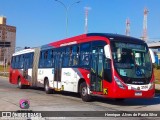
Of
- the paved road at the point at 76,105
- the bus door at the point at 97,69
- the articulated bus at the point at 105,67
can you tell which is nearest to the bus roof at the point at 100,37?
the articulated bus at the point at 105,67

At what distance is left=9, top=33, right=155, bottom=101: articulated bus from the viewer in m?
14.8

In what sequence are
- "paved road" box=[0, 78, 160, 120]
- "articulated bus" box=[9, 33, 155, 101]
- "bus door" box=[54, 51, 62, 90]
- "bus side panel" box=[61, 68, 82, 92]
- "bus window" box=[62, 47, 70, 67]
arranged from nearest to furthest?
"paved road" box=[0, 78, 160, 120], "articulated bus" box=[9, 33, 155, 101], "bus side panel" box=[61, 68, 82, 92], "bus window" box=[62, 47, 70, 67], "bus door" box=[54, 51, 62, 90]

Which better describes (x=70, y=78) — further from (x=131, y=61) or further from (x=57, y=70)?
(x=131, y=61)

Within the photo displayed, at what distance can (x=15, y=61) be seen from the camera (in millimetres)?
30328

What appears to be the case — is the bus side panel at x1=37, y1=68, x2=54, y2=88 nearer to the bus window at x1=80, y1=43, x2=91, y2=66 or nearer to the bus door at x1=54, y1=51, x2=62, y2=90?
the bus door at x1=54, y1=51, x2=62, y2=90

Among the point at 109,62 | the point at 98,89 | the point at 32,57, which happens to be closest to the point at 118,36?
the point at 109,62

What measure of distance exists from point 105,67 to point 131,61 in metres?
1.12

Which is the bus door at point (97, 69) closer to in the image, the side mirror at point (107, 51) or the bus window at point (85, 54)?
the side mirror at point (107, 51)

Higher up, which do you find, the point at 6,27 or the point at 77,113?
the point at 6,27

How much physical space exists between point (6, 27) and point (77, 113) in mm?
120457

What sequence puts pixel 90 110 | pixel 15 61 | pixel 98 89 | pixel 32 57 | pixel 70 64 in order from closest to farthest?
pixel 90 110
pixel 98 89
pixel 70 64
pixel 32 57
pixel 15 61

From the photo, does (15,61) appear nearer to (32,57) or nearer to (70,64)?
(32,57)

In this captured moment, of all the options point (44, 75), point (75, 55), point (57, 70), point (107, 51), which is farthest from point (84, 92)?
point (44, 75)

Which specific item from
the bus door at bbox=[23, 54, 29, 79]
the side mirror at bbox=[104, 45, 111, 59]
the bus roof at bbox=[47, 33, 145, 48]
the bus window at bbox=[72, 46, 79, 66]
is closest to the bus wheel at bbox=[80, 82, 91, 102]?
the bus window at bbox=[72, 46, 79, 66]
